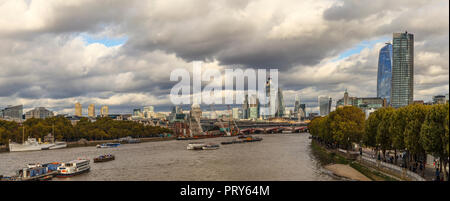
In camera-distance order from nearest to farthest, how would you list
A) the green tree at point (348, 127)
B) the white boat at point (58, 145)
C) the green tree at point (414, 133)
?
1. the green tree at point (414, 133)
2. the green tree at point (348, 127)
3. the white boat at point (58, 145)

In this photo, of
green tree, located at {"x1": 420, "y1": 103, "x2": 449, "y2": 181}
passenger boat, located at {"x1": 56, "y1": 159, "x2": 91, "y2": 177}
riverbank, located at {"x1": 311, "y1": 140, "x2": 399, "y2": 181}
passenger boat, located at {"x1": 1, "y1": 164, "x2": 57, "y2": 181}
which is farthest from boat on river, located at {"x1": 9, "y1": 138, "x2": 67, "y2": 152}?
green tree, located at {"x1": 420, "y1": 103, "x2": 449, "y2": 181}

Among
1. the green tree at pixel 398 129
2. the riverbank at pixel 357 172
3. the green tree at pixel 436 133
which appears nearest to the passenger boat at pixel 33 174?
the riverbank at pixel 357 172

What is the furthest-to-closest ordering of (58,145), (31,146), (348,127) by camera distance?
(58,145)
(31,146)
(348,127)

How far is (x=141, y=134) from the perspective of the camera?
181 meters

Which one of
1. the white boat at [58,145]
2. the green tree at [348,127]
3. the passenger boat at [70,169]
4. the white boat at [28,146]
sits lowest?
the white boat at [58,145]

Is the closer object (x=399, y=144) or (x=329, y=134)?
(x=399, y=144)

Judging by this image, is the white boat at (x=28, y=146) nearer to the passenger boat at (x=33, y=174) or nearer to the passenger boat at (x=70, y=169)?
the passenger boat at (x=70, y=169)

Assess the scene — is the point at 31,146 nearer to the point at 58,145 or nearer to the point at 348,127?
the point at 58,145

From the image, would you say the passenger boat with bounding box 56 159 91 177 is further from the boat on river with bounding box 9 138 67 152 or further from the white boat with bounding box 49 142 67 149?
the white boat with bounding box 49 142 67 149

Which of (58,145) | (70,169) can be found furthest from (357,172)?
(58,145)
